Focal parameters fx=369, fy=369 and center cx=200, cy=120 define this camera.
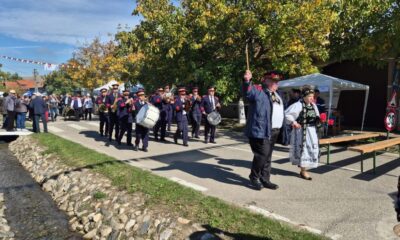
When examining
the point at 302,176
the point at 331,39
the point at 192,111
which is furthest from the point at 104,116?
the point at 331,39

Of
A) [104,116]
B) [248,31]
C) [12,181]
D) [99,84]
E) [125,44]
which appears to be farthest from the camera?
[99,84]

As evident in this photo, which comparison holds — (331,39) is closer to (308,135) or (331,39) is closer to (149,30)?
(149,30)

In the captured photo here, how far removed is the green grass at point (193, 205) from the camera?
14.9ft

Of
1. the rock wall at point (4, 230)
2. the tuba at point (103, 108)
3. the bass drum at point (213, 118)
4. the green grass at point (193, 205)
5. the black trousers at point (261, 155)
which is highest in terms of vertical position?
the tuba at point (103, 108)

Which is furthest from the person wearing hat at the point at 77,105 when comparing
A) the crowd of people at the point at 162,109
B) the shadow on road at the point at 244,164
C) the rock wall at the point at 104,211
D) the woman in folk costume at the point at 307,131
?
the woman in folk costume at the point at 307,131

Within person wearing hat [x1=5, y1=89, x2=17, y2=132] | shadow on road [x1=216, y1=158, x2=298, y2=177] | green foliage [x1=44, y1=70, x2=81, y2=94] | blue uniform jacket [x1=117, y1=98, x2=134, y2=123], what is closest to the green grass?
shadow on road [x1=216, y1=158, x2=298, y2=177]

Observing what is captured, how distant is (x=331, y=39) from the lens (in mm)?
14789

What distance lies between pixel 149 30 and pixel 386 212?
12800 mm

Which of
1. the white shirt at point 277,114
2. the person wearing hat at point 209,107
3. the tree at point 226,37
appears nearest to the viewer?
the white shirt at point 277,114

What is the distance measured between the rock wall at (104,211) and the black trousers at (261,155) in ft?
5.69

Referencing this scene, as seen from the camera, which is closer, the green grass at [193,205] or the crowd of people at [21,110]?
the green grass at [193,205]

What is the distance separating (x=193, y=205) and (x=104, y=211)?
1797mm

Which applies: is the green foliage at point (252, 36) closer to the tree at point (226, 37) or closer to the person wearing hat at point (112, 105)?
the tree at point (226, 37)

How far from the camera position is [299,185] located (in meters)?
6.66
